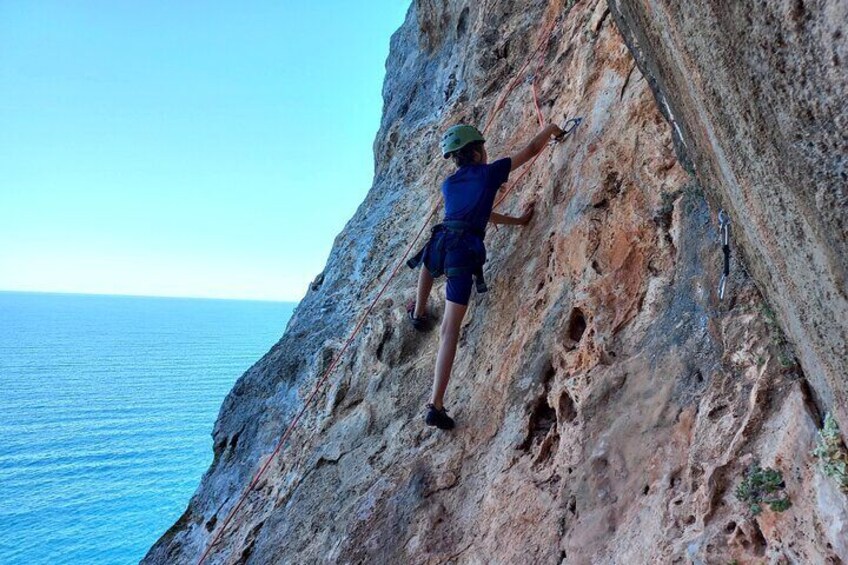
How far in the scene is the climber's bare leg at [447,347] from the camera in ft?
14.9

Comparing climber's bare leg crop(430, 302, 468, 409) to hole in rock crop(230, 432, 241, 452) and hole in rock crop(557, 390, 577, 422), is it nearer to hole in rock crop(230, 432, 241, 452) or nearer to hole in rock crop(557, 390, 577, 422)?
hole in rock crop(557, 390, 577, 422)

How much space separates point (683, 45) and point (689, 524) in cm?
214

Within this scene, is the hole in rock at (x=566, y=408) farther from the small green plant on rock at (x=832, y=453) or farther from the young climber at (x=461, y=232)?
the small green plant on rock at (x=832, y=453)

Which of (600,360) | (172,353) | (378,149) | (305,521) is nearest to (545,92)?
(600,360)

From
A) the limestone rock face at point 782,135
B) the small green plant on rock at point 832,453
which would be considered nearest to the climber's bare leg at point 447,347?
the limestone rock face at point 782,135

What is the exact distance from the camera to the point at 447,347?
4555 millimetres

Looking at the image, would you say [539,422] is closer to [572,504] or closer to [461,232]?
[572,504]

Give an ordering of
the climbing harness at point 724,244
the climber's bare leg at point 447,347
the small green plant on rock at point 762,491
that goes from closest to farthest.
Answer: the small green plant on rock at point 762,491 → the climbing harness at point 724,244 → the climber's bare leg at point 447,347

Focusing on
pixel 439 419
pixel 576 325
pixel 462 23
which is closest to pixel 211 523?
pixel 439 419

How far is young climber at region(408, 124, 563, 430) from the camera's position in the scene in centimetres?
457

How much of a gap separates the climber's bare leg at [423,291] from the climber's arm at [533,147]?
1293 millimetres

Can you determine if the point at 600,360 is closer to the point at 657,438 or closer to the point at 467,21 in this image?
the point at 657,438

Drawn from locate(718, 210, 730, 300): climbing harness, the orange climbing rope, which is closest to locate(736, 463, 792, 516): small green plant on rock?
locate(718, 210, 730, 300): climbing harness

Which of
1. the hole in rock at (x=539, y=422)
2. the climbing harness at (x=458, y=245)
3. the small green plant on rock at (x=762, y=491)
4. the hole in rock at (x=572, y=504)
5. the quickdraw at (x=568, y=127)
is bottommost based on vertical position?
the hole in rock at (x=572, y=504)
